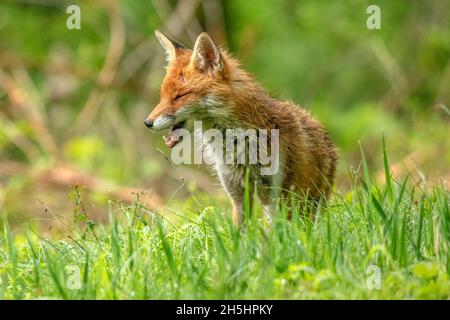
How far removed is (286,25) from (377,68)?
84.8 inches

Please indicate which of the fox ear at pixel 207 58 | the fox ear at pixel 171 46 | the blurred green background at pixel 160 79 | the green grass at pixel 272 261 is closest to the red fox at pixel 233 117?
the fox ear at pixel 207 58

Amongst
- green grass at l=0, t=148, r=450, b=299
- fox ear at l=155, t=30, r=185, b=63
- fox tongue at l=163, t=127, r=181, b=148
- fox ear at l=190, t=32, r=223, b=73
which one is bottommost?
green grass at l=0, t=148, r=450, b=299

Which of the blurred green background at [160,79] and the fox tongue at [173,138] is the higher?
the blurred green background at [160,79]

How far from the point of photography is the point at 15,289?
16.9ft

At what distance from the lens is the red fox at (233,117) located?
22.4ft

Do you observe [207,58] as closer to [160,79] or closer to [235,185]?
[235,185]

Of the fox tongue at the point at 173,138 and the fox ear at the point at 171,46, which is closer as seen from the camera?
the fox tongue at the point at 173,138

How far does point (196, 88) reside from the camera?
22.7 feet

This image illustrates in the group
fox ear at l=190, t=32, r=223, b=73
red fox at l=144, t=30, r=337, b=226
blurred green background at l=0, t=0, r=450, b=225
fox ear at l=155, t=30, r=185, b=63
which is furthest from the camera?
blurred green background at l=0, t=0, r=450, b=225

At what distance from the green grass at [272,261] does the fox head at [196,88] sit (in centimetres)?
111

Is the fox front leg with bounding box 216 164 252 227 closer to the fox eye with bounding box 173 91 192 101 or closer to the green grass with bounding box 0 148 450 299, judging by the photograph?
the fox eye with bounding box 173 91 192 101

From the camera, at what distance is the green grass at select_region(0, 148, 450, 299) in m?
4.76

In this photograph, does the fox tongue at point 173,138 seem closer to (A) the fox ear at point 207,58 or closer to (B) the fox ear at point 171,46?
(A) the fox ear at point 207,58

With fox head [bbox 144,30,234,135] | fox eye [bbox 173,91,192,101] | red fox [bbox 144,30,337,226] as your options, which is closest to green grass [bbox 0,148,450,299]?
red fox [bbox 144,30,337,226]
